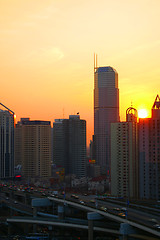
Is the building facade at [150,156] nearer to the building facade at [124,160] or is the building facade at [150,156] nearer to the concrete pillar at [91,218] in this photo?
the building facade at [124,160]

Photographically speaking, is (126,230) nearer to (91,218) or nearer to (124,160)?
(91,218)

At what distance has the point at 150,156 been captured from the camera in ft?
Result: 534

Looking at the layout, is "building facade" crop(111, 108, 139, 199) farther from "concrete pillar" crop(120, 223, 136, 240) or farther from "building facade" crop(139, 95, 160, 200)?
"concrete pillar" crop(120, 223, 136, 240)

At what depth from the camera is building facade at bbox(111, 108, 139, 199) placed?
6801 inches

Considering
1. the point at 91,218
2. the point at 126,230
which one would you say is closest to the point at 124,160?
the point at 91,218

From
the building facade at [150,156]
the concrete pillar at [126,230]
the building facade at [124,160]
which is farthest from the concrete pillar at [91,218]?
the building facade at [124,160]

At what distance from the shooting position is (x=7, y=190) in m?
161

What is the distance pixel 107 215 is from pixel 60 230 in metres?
20.1

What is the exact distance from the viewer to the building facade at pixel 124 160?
17275 cm

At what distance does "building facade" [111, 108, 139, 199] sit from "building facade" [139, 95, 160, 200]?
11.4 metres

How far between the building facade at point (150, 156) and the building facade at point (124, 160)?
11.4m

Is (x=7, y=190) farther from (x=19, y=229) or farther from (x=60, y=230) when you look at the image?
(x=60, y=230)

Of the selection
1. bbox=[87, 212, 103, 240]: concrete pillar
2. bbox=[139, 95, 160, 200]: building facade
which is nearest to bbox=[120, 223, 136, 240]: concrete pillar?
bbox=[87, 212, 103, 240]: concrete pillar

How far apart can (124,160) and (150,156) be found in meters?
17.5
